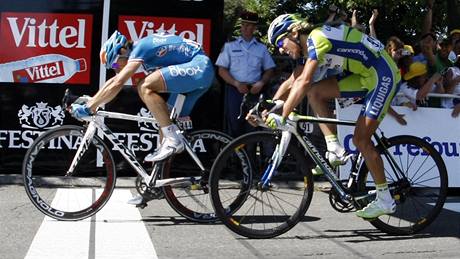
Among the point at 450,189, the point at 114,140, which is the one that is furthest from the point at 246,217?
the point at 450,189

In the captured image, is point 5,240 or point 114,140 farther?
point 114,140

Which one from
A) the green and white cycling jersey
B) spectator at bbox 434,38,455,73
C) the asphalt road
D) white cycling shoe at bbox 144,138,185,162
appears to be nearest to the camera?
the asphalt road

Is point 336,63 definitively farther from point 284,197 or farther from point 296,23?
point 284,197

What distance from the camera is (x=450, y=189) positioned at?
339 inches

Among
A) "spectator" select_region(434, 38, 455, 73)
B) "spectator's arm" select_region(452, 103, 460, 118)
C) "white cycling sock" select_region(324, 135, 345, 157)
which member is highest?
"spectator" select_region(434, 38, 455, 73)

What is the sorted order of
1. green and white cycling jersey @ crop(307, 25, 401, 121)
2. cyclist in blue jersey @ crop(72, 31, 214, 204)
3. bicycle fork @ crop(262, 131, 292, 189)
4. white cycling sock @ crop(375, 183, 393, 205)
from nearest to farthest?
green and white cycling jersey @ crop(307, 25, 401, 121)
bicycle fork @ crop(262, 131, 292, 189)
white cycling sock @ crop(375, 183, 393, 205)
cyclist in blue jersey @ crop(72, 31, 214, 204)

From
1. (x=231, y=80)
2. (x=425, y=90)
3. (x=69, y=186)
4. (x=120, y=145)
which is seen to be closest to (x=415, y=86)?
(x=425, y=90)

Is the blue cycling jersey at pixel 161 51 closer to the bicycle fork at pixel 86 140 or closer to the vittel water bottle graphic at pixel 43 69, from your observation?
the bicycle fork at pixel 86 140

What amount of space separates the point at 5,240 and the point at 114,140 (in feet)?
4.35

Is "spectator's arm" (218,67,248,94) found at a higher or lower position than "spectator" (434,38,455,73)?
lower

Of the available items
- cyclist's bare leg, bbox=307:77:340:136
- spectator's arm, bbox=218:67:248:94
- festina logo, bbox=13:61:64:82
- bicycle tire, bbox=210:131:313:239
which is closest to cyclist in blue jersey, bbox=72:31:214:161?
bicycle tire, bbox=210:131:313:239

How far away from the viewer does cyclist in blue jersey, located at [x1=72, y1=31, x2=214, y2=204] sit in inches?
233

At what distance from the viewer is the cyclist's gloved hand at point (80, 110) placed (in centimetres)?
590

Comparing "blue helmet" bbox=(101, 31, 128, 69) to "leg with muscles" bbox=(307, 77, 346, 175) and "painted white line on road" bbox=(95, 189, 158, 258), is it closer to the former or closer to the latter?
"painted white line on road" bbox=(95, 189, 158, 258)
